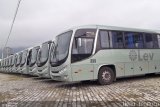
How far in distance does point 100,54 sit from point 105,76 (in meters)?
1.19

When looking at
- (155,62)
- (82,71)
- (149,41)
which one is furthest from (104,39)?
(155,62)

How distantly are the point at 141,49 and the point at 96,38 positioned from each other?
3.68 m

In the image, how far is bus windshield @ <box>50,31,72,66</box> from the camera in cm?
1289

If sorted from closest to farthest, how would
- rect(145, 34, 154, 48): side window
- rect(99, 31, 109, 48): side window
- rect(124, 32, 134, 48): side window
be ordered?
rect(99, 31, 109, 48): side window, rect(124, 32, 134, 48): side window, rect(145, 34, 154, 48): side window

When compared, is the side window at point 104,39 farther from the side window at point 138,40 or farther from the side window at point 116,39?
the side window at point 138,40

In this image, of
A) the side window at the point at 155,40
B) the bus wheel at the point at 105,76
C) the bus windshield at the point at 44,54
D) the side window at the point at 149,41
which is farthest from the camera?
the bus windshield at the point at 44,54

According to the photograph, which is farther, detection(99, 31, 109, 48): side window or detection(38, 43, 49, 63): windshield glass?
detection(38, 43, 49, 63): windshield glass

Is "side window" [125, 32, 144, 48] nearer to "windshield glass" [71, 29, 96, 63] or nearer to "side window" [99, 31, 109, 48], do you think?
"side window" [99, 31, 109, 48]

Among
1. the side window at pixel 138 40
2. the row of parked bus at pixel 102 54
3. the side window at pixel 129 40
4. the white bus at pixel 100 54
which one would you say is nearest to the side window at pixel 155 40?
the row of parked bus at pixel 102 54

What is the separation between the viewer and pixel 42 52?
1844cm

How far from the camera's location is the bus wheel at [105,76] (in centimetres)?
1355

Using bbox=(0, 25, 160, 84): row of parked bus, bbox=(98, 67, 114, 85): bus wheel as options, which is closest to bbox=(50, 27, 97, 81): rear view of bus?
bbox=(0, 25, 160, 84): row of parked bus

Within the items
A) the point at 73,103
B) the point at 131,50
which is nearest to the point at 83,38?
the point at 131,50

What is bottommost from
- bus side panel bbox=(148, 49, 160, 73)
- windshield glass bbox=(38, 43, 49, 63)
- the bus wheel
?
the bus wheel
